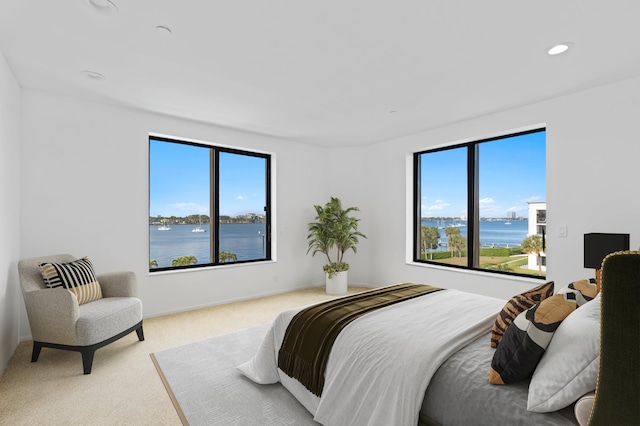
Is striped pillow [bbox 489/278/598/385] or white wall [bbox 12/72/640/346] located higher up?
white wall [bbox 12/72/640/346]

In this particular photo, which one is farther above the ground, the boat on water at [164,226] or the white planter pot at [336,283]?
the boat on water at [164,226]

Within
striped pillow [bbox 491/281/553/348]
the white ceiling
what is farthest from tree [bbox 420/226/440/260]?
striped pillow [bbox 491/281/553/348]

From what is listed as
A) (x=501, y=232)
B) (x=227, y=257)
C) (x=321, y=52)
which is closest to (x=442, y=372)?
(x=321, y=52)

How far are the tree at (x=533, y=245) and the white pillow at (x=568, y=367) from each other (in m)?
3.02

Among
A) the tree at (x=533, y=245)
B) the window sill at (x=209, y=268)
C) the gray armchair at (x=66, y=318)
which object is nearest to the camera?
the gray armchair at (x=66, y=318)

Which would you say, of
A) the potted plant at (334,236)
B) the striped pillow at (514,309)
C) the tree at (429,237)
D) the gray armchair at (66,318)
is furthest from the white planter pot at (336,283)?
the striped pillow at (514,309)

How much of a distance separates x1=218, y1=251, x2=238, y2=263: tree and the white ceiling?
2.03m

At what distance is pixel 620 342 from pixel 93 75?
3.91 metres

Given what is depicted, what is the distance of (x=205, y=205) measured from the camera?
15.7 feet

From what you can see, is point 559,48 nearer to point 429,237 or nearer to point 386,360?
point 386,360

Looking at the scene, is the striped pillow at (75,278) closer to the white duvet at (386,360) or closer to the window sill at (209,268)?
the window sill at (209,268)

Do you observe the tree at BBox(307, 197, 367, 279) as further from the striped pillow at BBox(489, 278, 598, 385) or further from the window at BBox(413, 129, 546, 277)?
the striped pillow at BBox(489, 278, 598, 385)

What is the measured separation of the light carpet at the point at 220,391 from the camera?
79.1 inches

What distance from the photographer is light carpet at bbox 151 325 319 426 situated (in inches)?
79.1
